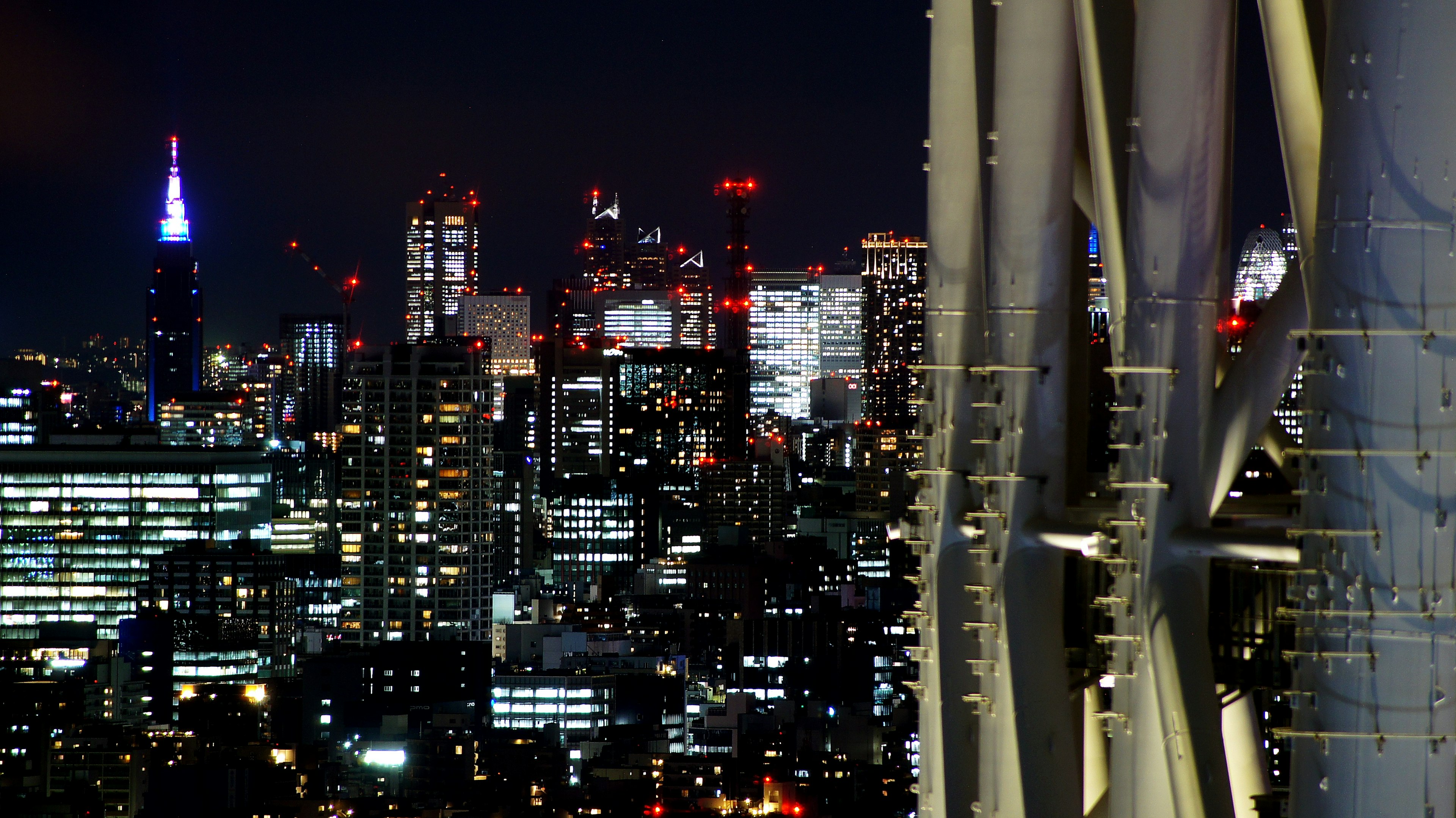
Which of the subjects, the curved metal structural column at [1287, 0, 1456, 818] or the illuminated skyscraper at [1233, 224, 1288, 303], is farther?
the illuminated skyscraper at [1233, 224, 1288, 303]

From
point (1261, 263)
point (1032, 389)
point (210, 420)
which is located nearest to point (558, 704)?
point (1261, 263)

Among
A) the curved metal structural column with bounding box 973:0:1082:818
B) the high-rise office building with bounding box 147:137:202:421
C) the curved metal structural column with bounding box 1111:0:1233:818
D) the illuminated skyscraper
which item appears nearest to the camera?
the curved metal structural column with bounding box 1111:0:1233:818

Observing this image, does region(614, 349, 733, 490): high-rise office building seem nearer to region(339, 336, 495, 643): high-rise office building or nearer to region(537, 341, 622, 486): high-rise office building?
region(537, 341, 622, 486): high-rise office building

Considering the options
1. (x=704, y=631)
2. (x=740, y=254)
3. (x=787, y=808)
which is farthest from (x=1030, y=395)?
(x=740, y=254)

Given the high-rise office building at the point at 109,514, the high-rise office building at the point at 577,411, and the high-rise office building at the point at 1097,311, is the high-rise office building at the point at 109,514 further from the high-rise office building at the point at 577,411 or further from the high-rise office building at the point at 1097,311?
A: the high-rise office building at the point at 1097,311

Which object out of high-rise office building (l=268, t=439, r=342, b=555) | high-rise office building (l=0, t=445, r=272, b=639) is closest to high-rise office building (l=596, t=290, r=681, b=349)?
high-rise office building (l=268, t=439, r=342, b=555)

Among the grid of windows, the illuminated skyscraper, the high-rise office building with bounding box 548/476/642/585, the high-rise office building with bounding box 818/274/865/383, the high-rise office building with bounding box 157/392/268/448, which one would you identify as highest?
the high-rise office building with bounding box 818/274/865/383

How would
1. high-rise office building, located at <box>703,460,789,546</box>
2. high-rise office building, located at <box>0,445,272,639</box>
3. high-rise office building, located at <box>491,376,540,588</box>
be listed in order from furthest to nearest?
high-rise office building, located at <box>703,460,789,546</box>
high-rise office building, located at <box>0,445,272,639</box>
high-rise office building, located at <box>491,376,540,588</box>
